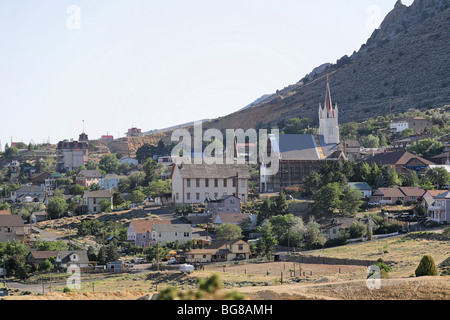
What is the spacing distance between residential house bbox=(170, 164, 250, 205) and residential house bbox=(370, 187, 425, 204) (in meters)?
14.5

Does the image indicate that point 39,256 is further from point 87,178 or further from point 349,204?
point 87,178

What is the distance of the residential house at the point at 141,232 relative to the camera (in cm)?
7038

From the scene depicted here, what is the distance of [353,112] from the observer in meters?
150

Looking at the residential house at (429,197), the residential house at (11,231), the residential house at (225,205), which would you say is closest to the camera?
the residential house at (429,197)

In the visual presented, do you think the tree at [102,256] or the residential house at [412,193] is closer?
the tree at [102,256]

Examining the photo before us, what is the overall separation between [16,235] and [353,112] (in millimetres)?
89802

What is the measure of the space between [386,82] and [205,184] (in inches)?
3469

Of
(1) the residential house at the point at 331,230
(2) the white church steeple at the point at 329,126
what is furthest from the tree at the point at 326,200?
(2) the white church steeple at the point at 329,126

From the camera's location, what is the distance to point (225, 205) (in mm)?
79625

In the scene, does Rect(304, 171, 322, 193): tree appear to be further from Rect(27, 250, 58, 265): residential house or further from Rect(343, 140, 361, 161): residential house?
Rect(27, 250, 58, 265): residential house

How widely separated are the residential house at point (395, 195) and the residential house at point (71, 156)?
73.1 meters

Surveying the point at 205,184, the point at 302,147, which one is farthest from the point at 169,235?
the point at 302,147

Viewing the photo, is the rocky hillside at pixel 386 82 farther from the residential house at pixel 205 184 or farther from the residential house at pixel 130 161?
the residential house at pixel 205 184

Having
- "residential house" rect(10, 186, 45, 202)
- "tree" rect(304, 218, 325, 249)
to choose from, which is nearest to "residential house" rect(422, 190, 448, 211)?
"tree" rect(304, 218, 325, 249)
